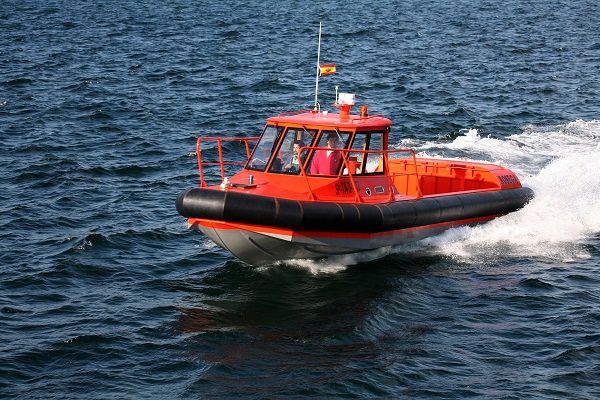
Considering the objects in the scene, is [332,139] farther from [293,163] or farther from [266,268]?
[266,268]

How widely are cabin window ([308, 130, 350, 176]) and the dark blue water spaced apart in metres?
1.49

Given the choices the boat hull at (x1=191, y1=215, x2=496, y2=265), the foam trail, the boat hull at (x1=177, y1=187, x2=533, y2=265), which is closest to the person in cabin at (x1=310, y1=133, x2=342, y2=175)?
the boat hull at (x1=177, y1=187, x2=533, y2=265)

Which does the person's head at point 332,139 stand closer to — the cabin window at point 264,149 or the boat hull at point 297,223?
the cabin window at point 264,149

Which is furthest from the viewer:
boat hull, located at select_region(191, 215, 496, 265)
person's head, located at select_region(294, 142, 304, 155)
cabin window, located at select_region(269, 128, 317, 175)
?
cabin window, located at select_region(269, 128, 317, 175)

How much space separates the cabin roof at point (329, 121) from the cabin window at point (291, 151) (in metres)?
0.15

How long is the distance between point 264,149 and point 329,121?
45.1 inches

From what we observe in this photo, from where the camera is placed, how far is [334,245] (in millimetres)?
15547

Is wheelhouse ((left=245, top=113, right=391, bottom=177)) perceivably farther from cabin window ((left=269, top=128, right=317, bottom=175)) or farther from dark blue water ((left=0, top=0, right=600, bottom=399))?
dark blue water ((left=0, top=0, right=600, bottom=399))

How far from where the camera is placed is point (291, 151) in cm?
1617

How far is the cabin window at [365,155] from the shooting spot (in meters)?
16.5

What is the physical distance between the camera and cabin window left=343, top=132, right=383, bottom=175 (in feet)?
54.0

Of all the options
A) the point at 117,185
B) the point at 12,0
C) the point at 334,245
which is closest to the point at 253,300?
the point at 334,245

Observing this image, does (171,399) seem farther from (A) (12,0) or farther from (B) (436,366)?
(A) (12,0)

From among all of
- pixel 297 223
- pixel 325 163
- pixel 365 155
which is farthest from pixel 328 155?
pixel 297 223
